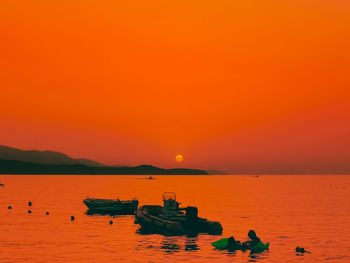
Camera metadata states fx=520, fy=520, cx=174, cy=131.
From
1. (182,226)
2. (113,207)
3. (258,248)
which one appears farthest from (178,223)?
(113,207)

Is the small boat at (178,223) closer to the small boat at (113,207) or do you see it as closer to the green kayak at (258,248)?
the green kayak at (258,248)

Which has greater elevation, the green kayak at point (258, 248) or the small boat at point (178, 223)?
the small boat at point (178, 223)

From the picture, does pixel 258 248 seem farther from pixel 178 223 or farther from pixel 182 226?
pixel 178 223

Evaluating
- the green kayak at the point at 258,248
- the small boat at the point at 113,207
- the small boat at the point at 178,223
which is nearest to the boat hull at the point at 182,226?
the small boat at the point at 178,223

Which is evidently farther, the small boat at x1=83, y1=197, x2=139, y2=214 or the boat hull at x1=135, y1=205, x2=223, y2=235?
the small boat at x1=83, y1=197, x2=139, y2=214

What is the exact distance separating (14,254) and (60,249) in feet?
16.8

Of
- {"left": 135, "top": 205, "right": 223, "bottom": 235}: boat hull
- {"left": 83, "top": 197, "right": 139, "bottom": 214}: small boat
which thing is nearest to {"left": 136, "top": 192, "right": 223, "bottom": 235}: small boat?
{"left": 135, "top": 205, "right": 223, "bottom": 235}: boat hull

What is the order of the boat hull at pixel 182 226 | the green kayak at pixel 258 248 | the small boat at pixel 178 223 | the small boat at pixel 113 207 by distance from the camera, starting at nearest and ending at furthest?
the green kayak at pixel 258 248 → the boat hull at pixel 182 226 → the small boat at pixel 178 223 → the small boat at pixel 113 207

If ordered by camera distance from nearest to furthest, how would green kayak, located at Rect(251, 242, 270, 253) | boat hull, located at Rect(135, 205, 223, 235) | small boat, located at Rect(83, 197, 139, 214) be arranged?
1. green kayak, located at Rect(251, 242, 270, 253)
2. boat hull, located at Rect(135, 205, 223, 235)
3. small boat, located at Rect(83, 197, 139, 214)

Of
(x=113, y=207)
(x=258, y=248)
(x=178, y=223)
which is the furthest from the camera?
(x=113, y=207)

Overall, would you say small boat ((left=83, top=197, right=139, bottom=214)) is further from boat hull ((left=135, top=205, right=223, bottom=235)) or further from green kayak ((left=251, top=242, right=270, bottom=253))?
green kayak ((left=251, top=242, right=270, bottom=253))

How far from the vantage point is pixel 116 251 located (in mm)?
51250

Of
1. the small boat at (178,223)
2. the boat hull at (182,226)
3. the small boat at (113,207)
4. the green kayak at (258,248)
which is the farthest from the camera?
the small boat at (113,207)

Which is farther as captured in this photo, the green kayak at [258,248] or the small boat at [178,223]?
the small boat at [178,223]
